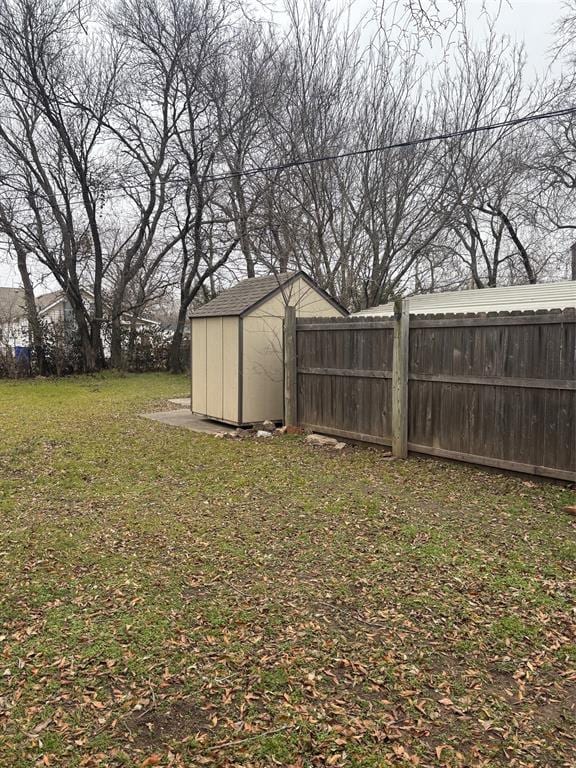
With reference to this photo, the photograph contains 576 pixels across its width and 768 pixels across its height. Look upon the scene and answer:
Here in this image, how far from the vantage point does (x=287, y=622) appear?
2838 mm

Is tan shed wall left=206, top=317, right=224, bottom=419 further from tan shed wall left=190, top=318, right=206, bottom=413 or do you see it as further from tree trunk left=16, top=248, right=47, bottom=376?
tree trunk left=16, top=248, right=47, bottom=376

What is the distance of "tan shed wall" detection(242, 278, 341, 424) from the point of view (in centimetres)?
842

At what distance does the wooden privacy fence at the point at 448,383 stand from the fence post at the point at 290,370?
1cm

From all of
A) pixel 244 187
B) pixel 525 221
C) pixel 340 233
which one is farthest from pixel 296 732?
pixel 525 221

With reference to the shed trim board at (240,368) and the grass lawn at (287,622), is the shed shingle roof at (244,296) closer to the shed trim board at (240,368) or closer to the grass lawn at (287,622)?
the shed trim board at (240,368)

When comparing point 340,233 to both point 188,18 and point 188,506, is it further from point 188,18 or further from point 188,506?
point 188,506

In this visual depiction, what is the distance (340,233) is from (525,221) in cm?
664

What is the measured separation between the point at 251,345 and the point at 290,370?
2.50 ft

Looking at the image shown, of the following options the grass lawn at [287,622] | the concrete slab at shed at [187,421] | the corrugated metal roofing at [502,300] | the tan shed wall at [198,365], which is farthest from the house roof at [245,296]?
the grass lawn at [287,622]

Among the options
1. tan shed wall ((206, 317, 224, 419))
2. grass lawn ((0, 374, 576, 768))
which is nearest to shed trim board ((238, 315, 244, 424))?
tan shed wall ((206, 317, 224, 419))

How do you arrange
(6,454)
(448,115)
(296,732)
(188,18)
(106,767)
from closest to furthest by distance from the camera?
1. (106,767)
2. (296,732)
3. (6,454)
4. (448,115)
5. (188,18)

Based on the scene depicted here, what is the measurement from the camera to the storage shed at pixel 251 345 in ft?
27.6

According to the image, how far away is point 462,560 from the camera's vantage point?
3.57 m

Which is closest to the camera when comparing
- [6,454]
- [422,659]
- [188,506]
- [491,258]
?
[422,659]
